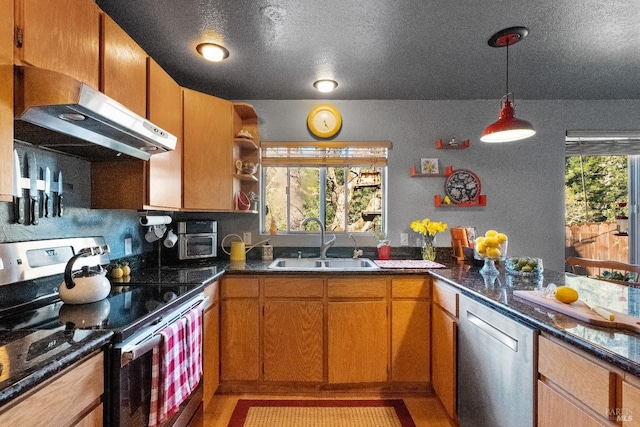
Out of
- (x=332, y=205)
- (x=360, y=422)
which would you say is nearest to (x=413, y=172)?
(x=332, y=205)

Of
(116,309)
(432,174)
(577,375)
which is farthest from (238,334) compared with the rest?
(432,174)

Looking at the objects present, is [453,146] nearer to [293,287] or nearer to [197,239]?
[293,287]

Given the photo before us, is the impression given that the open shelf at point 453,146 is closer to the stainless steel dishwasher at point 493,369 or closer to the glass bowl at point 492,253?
the glass bowl at point 492,253

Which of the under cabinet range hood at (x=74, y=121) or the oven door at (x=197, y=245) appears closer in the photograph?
the under cabinet range hood at (x=74, y=121)

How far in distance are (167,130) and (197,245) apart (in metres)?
0.93

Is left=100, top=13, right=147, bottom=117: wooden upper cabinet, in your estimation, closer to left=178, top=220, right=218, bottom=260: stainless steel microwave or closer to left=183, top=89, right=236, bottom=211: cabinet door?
left=183, top=89, right=236, bottom=211: cabinet door

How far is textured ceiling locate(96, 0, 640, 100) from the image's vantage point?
1.65 metres

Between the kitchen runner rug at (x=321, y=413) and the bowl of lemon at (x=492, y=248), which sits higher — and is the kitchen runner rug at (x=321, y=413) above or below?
below

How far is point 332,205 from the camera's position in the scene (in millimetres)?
3023

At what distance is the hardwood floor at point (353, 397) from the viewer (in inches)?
78.0

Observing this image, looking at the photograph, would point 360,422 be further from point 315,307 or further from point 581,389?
point 581,389

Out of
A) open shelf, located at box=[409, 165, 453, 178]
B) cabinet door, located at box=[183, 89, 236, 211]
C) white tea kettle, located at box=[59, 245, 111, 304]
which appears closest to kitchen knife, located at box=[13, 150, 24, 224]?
white tea kettle, located at box=[59, 245, 111, 304]

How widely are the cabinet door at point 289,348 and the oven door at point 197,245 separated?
0.75 m

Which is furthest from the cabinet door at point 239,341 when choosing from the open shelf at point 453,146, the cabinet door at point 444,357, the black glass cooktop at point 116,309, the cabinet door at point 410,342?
the open shelf at point 453,146
